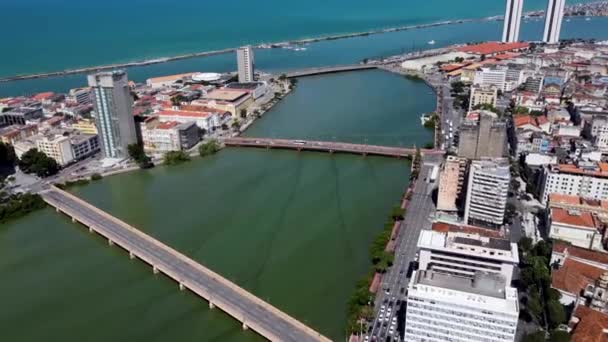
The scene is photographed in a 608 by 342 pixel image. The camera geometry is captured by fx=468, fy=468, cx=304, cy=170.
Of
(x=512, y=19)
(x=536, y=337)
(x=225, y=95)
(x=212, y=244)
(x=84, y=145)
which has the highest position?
(x=512, y=19)

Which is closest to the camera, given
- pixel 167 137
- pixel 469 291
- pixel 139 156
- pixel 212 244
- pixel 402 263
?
pixel 469 291

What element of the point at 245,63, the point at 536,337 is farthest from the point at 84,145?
the point at 536,337

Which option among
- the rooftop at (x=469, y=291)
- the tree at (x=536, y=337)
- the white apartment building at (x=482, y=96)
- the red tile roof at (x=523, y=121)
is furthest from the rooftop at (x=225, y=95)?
the tree at (x=536, y=337)

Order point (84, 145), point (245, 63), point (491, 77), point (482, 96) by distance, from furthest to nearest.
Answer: point (245, 63), point (491, 77), point (482, 96), point (84, 145)

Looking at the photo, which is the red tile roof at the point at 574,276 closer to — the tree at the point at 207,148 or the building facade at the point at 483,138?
the building facade at the point at 483,138

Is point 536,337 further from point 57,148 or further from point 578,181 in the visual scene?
point 57,148

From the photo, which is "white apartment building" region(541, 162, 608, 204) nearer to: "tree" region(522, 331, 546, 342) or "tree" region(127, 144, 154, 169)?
"tree" region(522, 331, 546, 342)
